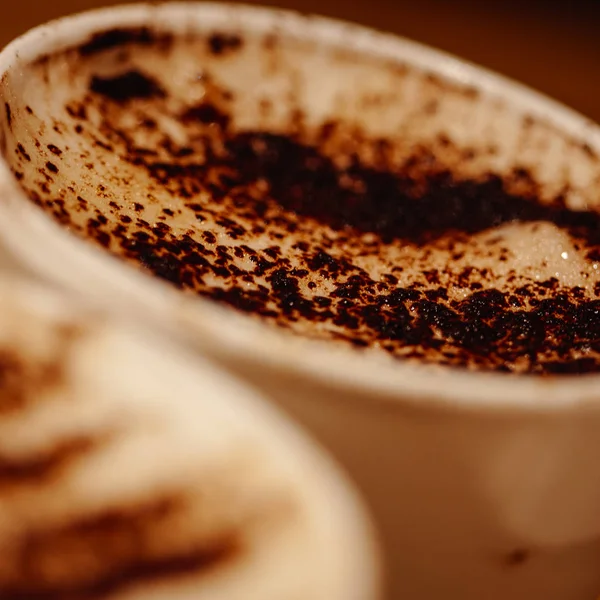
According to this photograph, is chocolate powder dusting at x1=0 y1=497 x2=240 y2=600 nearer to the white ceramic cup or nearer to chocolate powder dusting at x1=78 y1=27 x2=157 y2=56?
the white ceramic cup

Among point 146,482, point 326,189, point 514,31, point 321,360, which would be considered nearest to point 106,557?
point 146,482

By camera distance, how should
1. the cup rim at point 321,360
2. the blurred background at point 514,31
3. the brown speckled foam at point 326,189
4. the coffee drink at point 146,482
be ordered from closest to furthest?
the coffee drink at point 146,482 → the cup rim at point 321,360 → the brown speckled foam at point 326,189 → the blurred background at point 514,31

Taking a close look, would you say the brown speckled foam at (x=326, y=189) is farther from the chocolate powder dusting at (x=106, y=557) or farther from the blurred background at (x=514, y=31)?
the blurred background at (x=514, y=31)

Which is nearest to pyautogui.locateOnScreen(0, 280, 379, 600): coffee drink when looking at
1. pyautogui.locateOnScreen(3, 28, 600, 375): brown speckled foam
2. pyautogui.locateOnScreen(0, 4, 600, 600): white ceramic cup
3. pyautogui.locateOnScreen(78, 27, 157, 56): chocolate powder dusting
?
pyautogui.locateOnScreen(0, 4, 600, 600): white ceramic cup

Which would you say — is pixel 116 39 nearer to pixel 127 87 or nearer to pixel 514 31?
pixel 127 87

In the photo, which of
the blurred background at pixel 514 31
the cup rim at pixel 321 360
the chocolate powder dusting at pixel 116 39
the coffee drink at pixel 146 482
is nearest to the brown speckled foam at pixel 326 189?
the chocolate powder dusting at pixel 116 39

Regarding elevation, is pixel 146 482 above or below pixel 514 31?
below
